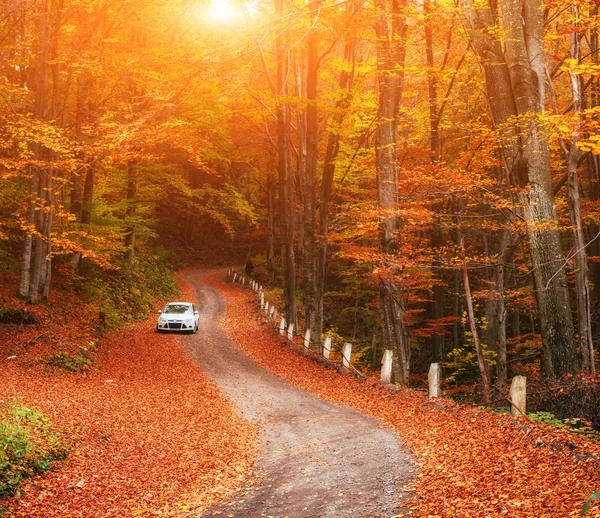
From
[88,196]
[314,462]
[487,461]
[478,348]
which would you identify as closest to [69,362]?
[88,196]

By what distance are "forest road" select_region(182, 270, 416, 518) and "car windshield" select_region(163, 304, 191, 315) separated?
30.2 ft

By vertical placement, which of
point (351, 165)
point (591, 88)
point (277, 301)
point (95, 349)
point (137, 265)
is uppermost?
point (591, 88)

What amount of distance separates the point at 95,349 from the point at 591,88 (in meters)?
18.5

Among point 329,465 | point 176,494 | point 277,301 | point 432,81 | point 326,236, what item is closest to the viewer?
point 176,494

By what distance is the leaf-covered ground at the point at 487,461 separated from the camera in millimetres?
5480

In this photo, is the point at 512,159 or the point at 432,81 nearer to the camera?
the point at 512,159

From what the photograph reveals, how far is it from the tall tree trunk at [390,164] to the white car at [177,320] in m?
10.7

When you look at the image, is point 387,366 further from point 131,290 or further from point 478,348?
point 131,290

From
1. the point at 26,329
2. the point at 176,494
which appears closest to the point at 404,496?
the point at 176,494

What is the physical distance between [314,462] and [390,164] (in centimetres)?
889

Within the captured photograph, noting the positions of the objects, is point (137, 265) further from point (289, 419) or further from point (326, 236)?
point (289, 419)

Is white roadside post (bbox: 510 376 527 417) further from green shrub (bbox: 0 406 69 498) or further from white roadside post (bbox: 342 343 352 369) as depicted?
green shrub (bbox: 0 406 69 498)

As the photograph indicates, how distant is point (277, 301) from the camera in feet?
99.9

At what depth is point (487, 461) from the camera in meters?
6.94
